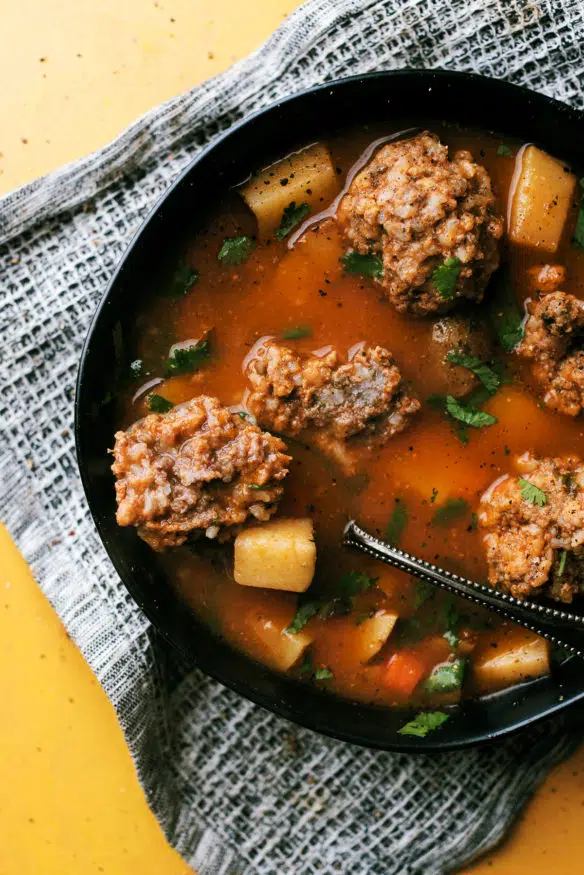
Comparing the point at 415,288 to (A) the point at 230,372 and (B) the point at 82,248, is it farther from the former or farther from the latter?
(B) the point at 82,248

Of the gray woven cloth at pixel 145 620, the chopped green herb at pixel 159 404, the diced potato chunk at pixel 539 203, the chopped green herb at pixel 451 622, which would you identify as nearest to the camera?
the diced potato chunk at pixel 539 203

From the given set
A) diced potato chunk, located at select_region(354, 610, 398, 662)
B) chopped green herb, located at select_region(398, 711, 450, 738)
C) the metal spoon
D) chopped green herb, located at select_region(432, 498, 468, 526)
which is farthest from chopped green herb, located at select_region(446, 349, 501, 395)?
chopped green herb, located at select_region(398, 711, 450, 738)

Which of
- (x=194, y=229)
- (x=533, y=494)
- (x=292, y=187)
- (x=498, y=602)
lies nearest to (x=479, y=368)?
(x=533, y=494)

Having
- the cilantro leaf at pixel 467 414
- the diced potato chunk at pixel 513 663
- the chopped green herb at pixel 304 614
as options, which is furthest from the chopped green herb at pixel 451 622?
the cilantro leaf at pixel 467 414

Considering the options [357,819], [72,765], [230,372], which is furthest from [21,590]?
[357,819]

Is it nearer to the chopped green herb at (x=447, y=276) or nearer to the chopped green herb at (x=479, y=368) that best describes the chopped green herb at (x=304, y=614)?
the chopped green herb at (x=479, y=368)

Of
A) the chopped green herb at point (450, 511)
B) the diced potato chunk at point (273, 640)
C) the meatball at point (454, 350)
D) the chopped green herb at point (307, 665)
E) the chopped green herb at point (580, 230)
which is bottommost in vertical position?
the chopped green herb at point (307, 665)
